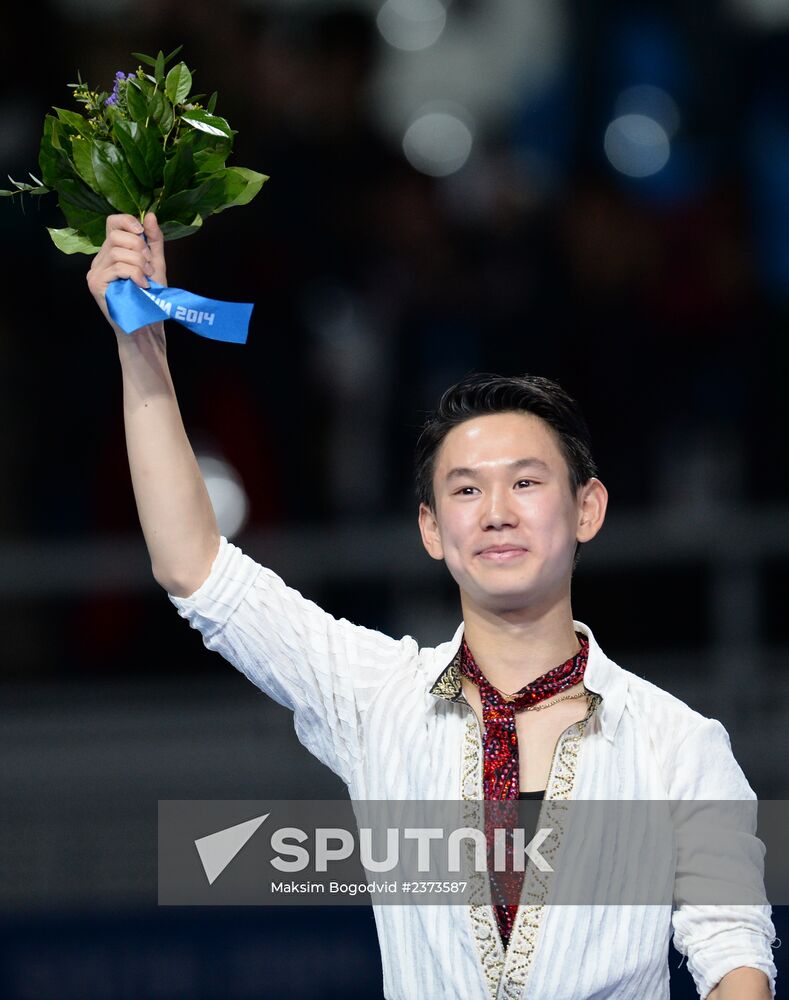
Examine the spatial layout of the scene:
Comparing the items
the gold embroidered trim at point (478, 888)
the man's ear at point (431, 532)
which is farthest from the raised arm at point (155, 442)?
the gold embroidered trim at point (478, 888)

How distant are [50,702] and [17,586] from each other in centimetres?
33

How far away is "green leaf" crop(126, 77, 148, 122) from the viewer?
2061 millimetres

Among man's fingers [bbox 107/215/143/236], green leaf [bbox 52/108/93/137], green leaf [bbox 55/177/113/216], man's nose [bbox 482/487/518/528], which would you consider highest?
green leaf [bbox 52/108/93/137]

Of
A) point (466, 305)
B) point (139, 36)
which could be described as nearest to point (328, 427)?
point (466, 305)

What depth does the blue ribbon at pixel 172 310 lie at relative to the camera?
1.98 m

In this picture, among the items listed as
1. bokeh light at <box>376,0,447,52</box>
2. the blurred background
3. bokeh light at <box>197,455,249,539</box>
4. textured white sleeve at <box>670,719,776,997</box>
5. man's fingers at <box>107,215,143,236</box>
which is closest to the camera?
textured white sleeve at <box>670,719,776,997</box>

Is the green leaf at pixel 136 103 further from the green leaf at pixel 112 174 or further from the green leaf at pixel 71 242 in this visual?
the green leaf at pixel 71 242

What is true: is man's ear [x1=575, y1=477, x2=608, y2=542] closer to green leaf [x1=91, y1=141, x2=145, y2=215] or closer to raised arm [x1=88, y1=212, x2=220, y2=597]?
raised arm [x1=88, y1=212, x2=220, y2=597]

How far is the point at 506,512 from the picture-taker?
2.06 meters

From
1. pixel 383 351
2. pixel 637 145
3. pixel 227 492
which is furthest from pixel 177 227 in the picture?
pixel 637 145

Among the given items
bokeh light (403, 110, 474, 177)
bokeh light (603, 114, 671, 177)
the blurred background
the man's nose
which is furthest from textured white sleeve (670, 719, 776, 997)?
bokeh light (403, 110, 474, 177)

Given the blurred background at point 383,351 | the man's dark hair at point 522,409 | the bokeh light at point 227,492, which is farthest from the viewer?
the bokeh light at point 227,492

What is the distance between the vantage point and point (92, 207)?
6.92ft

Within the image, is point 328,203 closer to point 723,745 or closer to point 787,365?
point 787,365
